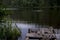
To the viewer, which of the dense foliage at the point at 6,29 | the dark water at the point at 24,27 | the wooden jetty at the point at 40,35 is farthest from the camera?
the dark water at the point at 24,27

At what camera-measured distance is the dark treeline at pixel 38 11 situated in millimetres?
2801

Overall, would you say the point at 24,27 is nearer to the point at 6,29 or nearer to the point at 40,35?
the point at 40,35

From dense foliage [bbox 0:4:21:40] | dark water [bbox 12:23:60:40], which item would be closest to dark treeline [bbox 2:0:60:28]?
dark water [bbox 12:23:60:40]

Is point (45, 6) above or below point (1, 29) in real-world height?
above

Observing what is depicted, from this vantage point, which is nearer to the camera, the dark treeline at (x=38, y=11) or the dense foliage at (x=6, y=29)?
the dense foliage at (x=6, y=29)

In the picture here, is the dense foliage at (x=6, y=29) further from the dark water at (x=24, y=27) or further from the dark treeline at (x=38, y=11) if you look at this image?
the dark treeline at (x=38, y=11)

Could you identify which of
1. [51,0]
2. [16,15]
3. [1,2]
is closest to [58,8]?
[51,0]

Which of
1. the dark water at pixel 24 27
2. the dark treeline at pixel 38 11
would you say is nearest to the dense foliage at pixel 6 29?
the dark water at pixel 24 27

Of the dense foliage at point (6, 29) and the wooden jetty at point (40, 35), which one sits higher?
the dense foliage at point (6, 29)

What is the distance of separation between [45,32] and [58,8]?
60 cm

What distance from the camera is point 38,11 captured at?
3.08 metres

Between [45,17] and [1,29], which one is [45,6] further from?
[1,29]

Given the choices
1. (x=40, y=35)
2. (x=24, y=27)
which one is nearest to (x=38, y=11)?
(x=24, y=27)

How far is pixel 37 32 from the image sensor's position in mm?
2742
